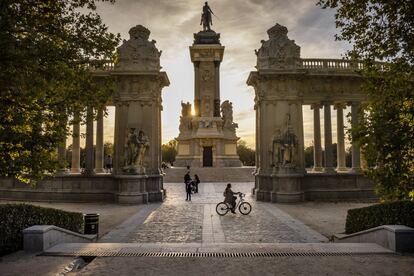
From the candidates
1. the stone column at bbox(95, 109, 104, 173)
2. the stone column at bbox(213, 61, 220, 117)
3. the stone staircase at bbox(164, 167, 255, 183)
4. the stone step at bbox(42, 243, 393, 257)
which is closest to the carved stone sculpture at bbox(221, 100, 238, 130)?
the stone column at bbox(213, 61, 220, 117)

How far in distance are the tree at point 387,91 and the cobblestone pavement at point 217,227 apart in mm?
5549

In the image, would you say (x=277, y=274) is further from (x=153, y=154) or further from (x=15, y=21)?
(x=153, y=154)

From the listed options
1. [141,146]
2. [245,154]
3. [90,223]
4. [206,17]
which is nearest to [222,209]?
[90,223]

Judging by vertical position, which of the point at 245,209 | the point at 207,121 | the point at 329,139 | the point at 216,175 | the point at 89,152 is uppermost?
the point at 207,121

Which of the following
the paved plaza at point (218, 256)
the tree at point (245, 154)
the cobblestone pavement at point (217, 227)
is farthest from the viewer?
the tree at point (245, 154)

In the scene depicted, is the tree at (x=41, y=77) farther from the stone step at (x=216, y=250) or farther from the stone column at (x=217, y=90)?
the stone column at (x=217, y=90)

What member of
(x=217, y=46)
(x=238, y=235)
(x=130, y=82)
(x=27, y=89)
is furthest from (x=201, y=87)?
(x=27, y=89)

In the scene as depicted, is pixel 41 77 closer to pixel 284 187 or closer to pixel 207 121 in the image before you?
pixel 284 187

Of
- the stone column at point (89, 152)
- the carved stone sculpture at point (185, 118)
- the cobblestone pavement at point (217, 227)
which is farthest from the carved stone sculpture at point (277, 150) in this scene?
the carved stone sculpture at point (185, 118)

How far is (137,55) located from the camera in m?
25.0

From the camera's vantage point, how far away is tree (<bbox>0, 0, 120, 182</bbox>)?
8.88 meters

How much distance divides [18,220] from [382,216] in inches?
421

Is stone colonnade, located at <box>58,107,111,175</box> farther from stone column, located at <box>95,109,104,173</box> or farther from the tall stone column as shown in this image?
the tall stone column

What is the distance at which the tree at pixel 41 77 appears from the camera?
888 cm
